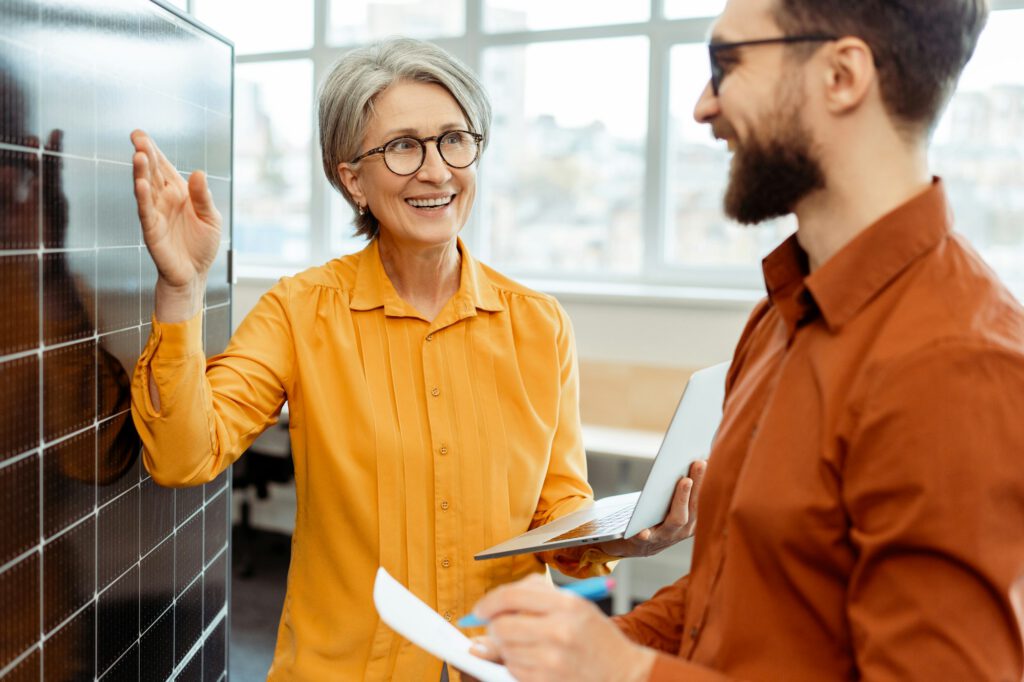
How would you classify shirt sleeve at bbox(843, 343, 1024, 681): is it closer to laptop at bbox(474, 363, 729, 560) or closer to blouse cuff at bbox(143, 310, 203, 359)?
laptop at bbox(474, 363, 729, 560)

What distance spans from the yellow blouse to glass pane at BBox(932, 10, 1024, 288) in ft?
9.06

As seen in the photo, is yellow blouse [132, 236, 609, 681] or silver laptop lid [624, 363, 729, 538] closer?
silver laptop lid [624, 363, 729, 538]

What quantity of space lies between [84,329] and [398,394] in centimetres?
50

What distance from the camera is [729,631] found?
92cm

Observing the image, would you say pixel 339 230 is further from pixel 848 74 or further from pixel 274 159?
pixel 848 74

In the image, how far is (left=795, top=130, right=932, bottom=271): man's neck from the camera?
0.89 meters

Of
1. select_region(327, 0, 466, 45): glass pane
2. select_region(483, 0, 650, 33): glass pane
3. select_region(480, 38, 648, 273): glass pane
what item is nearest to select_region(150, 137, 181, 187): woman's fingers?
select_region(480, 38, 648, 273): glass pane

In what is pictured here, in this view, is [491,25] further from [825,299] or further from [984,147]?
[825,299]

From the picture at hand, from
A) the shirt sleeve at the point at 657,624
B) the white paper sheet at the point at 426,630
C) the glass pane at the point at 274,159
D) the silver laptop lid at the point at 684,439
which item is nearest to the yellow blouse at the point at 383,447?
the silver laptop lid at the point at 684,439

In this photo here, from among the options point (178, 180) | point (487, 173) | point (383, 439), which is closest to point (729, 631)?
point (383, 439)

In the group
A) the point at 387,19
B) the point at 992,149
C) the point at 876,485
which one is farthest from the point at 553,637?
the point at 387,19

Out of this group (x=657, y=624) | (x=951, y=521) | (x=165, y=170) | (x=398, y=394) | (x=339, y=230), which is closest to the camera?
(x=951, y=521)

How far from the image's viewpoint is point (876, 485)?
779 mm

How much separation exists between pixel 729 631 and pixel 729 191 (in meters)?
0.46
